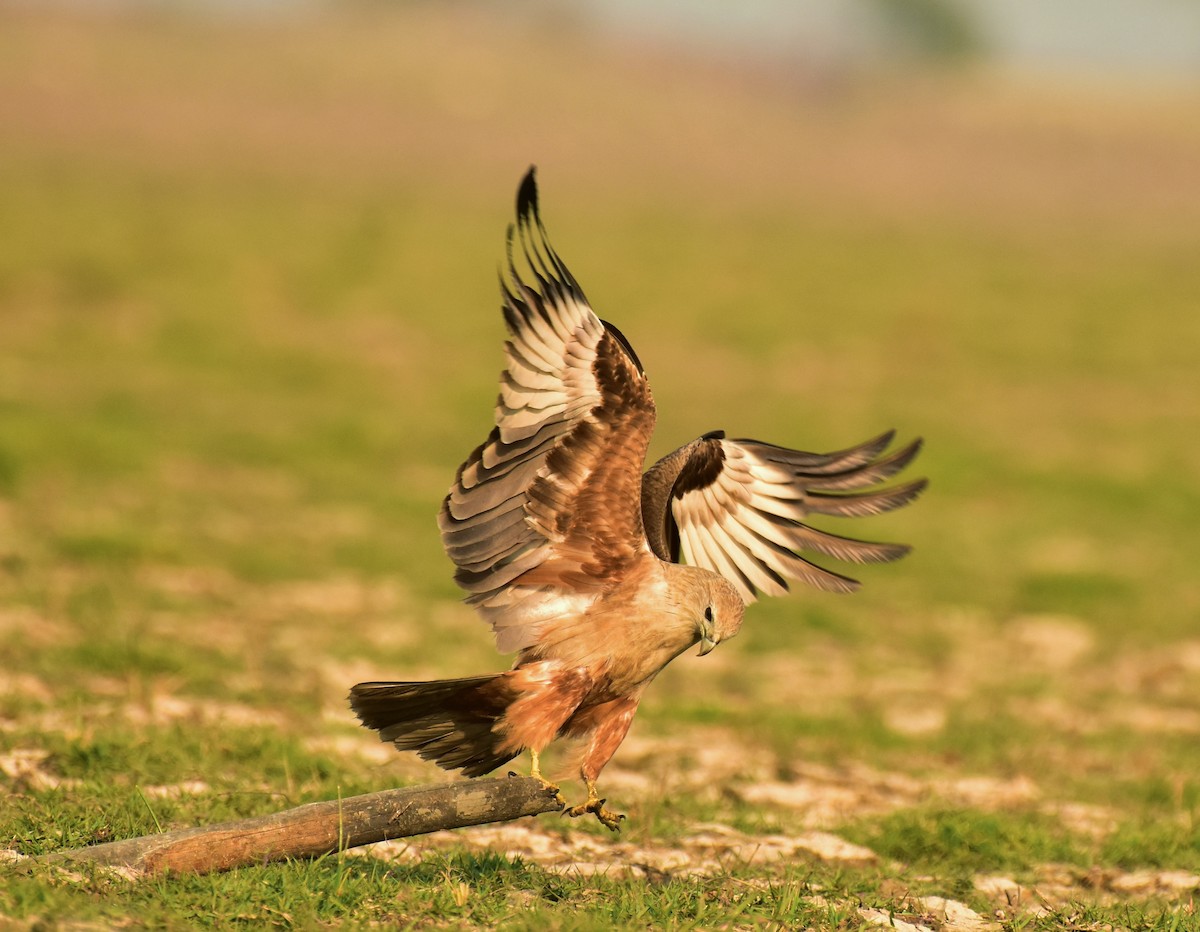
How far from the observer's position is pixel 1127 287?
3784 cm

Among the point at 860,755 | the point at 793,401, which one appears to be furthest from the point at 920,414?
the point at 860,755

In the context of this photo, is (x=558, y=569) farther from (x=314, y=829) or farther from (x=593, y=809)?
(x=314, y=829)

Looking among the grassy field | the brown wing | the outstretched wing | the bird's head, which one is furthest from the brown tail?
the outstretched wing

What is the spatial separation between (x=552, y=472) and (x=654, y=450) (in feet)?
45.8

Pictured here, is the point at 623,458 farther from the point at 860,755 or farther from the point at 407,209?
the point at 407,209

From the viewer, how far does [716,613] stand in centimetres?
548

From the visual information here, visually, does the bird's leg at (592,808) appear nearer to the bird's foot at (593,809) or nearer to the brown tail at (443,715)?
the bird's foot at (593,809)

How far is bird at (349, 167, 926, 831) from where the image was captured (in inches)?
217

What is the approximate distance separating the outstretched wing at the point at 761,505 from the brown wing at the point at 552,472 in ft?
1.87

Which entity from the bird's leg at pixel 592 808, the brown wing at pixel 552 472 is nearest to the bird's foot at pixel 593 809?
the bird's leg at pixel 592 808

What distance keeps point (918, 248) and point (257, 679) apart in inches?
1440

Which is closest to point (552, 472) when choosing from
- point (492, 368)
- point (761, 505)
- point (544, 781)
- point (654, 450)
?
point (544, 781)

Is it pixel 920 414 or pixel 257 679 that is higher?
pixel 920 414

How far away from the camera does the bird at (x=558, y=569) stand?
552 cm
